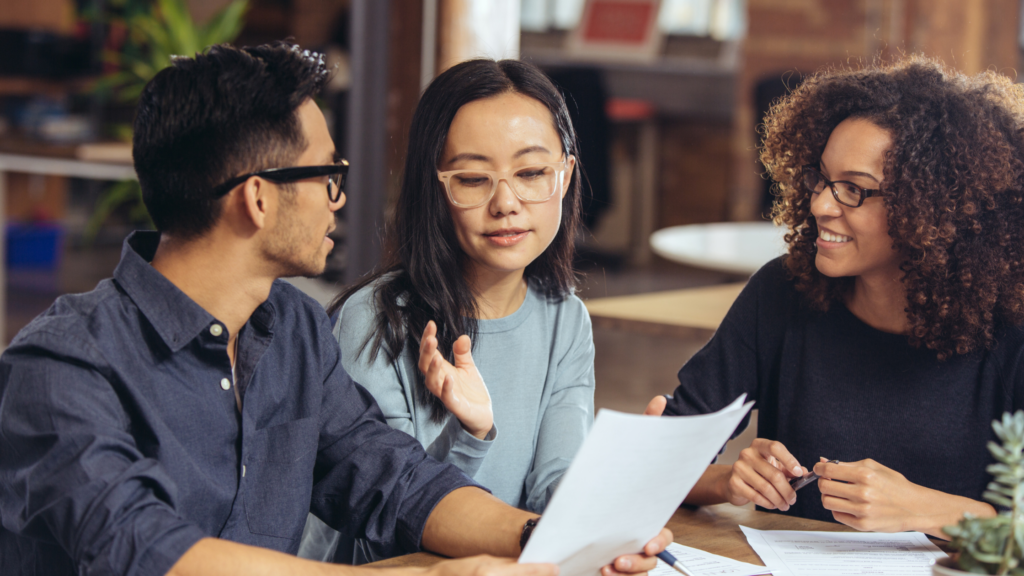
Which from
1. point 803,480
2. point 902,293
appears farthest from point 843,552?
point 902,293

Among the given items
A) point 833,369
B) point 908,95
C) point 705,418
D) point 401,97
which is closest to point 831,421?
point 833,369

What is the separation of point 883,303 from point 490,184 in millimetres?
616

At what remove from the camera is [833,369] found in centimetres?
147

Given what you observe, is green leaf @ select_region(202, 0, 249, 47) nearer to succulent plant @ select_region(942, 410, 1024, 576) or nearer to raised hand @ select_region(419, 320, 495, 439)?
raised hand @ select_region(419, 320, 495, 439)

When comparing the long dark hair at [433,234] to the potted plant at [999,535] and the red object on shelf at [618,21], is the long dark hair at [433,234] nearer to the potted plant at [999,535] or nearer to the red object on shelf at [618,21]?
the potted plant at [999,535]

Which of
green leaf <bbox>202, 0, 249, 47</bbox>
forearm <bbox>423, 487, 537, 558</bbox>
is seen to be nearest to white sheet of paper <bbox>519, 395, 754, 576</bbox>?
forearm <bbox>423, 487, 537, 558</bbox>

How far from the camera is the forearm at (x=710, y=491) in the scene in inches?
52.0

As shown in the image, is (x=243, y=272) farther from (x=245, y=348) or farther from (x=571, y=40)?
(x=571, y=40)

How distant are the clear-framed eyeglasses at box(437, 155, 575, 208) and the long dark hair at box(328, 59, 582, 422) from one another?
44 millimetres

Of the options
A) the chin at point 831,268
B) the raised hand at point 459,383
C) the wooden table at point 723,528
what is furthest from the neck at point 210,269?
the chin at point 831,268

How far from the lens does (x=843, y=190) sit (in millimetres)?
1374

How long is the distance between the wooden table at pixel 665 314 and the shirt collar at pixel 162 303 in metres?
1.58

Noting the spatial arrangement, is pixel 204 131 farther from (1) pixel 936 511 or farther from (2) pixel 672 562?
(1) pixel 936 511

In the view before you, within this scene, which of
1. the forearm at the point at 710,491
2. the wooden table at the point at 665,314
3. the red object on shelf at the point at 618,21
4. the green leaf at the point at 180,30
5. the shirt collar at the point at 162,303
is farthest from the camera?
the red object on shelf at the point at 618,21
